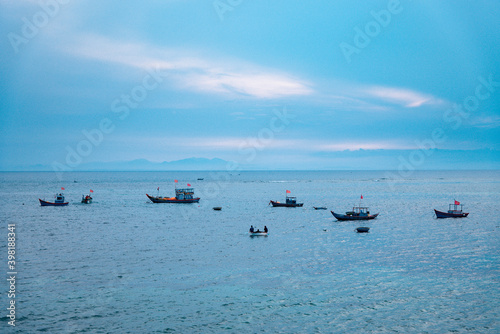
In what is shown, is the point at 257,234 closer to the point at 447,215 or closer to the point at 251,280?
A: the point at 251,280

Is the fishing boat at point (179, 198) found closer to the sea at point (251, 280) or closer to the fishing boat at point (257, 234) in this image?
the sea at point (251, 280)


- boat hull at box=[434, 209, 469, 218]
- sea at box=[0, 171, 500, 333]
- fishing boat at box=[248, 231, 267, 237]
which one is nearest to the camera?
sea at box=[0, 171, 500, 333]

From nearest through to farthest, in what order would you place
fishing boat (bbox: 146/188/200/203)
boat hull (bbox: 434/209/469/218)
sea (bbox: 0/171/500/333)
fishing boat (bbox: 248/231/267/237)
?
sea (bbox: 0/171/500/333), fishing boat (bbox: 248/231/267/237), boat hull (bbox: 434/209/469/218), fishing boat (bbox: 146/188/200/203)

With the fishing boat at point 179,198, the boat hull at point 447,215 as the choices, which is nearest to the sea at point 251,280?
the boat hull at point 447,215

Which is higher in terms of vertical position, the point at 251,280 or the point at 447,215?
the point at 447,215

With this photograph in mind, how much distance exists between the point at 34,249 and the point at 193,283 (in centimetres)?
2475

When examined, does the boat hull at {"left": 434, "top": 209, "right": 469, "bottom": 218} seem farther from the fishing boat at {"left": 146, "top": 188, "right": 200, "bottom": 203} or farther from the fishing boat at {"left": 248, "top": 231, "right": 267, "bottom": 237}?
the fishing boat at {"left": 146, "top": 188, "right": 200, "bottom": 203}

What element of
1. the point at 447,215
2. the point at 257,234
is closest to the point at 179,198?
the point at 257,234

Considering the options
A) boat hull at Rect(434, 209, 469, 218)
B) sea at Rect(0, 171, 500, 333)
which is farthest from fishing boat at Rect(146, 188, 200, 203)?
boat hull at Rect(434, 209, 469, 218)

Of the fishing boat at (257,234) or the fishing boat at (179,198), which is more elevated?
the fishing boat at (179,198)

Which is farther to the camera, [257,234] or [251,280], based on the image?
[257,234]

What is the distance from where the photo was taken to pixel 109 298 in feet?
97.5

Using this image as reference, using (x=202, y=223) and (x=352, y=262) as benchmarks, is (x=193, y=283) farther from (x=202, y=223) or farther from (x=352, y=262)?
(x=202, y=223)

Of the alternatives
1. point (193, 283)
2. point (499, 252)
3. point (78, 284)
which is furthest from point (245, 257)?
point (499, 252)
